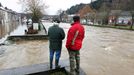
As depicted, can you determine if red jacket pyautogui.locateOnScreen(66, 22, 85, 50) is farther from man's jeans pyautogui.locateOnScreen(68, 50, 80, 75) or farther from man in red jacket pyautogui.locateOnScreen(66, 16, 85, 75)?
man's jeans pyautogui.locateOnScreen(68, 50, 80, 75)

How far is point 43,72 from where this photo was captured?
530cm

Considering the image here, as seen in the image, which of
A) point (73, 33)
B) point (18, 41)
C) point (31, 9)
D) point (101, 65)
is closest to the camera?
point (73, 33)

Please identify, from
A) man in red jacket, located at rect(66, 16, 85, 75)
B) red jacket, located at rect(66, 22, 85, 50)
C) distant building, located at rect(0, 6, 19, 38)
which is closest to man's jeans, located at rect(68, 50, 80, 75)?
man in red jacket, located at rect(66, 16, 85, 75)

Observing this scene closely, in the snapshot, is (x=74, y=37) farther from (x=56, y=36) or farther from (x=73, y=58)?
(x=56, y=36)

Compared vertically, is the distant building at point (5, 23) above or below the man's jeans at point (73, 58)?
above

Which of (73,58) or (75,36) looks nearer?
(75,36)

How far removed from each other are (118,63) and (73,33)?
3505 mm

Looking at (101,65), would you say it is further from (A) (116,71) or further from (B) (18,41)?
(B) (18,41)

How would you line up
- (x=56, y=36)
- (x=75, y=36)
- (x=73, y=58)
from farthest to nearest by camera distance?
(x=56, y=36) < (x=73, y=58) < (x=75, y=36)

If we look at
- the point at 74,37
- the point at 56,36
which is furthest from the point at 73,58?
the point at 56,36

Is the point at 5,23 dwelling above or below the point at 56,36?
above

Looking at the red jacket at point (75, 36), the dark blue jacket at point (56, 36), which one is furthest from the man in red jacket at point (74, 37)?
the dark blue jacket at point (56, 36)

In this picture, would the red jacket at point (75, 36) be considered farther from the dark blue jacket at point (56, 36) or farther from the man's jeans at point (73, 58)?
the dark blue jacket at point (56, 36)

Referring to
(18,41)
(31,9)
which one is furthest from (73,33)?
(31,9)
